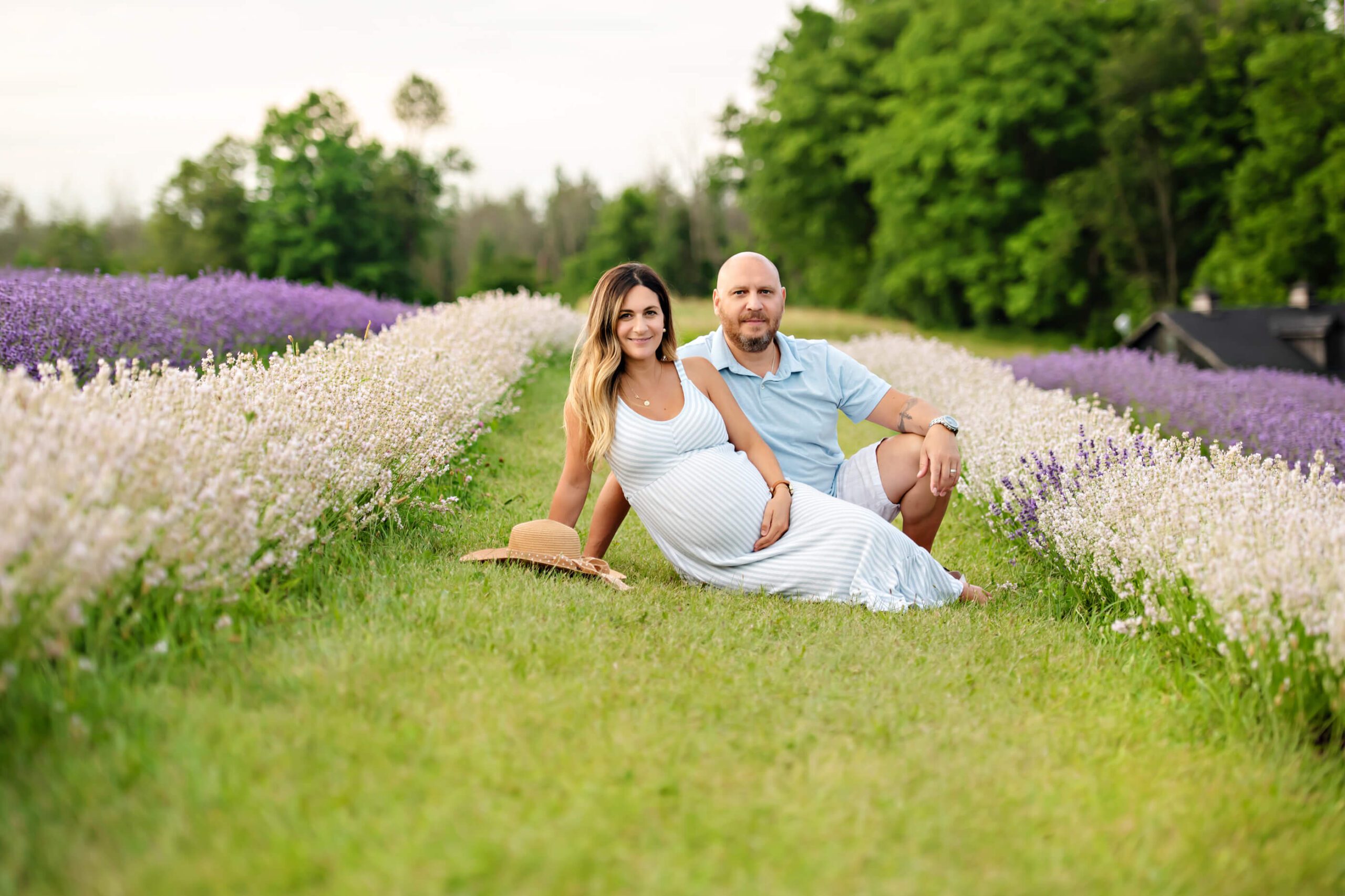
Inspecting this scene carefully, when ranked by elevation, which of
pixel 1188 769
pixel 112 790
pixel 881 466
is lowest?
pixel 1188 769

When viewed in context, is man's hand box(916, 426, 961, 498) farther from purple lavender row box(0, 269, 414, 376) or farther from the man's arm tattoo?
purple lavender row box(0, 269, 414, 376)

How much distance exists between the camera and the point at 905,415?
448 cm

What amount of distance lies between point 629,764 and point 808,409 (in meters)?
2.59

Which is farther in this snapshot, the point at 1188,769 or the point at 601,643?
the point at 601,643

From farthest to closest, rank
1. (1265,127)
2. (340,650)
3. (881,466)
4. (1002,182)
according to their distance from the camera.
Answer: (1002,182) → (1265,127) → (881,466) → (340,650)

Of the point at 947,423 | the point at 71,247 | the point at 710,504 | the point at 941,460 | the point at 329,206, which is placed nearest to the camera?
the point at 710,504

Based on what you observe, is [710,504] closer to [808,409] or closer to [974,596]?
[808,409]

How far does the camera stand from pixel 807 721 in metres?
2.70

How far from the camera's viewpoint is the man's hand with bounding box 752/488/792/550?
13.2ft

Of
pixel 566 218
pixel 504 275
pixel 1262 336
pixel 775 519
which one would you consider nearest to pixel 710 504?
pixel 775 519

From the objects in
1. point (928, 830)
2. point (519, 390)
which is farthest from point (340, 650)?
point (519, 390)

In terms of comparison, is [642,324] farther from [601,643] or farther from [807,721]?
[807,721]

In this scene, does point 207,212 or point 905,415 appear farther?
point 207,212

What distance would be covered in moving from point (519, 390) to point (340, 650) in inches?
264
